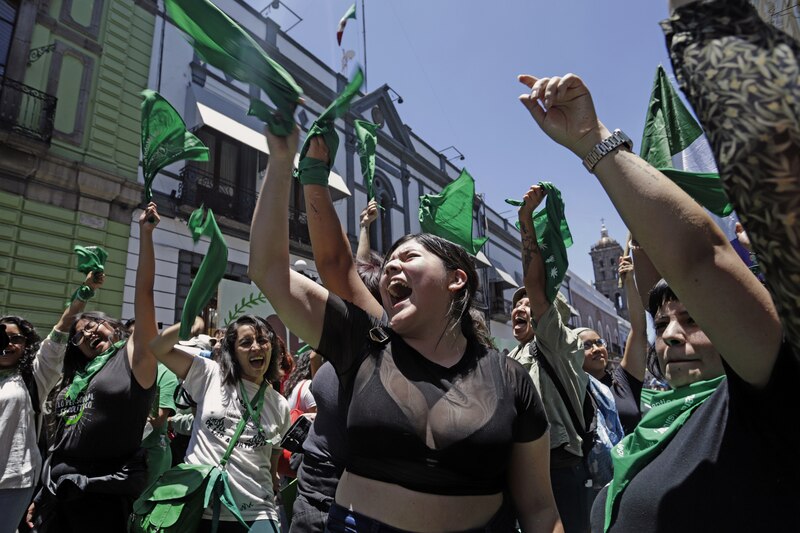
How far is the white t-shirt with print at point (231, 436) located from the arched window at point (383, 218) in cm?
1301

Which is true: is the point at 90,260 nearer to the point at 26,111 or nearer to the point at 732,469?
the point at 732,469

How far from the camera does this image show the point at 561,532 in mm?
1479

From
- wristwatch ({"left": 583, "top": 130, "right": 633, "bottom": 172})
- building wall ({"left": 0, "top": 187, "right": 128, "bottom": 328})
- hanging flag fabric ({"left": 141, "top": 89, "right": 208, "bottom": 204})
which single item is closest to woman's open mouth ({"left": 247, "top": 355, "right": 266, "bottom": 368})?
hanging flag fabric ({"left": 141, "top": 89, "right": 208, "bottom": 204})

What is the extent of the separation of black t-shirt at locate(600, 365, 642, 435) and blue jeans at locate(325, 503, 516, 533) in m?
2.32

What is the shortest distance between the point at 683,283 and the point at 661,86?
1.60 metres

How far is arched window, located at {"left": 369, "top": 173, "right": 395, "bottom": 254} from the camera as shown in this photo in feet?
52.7

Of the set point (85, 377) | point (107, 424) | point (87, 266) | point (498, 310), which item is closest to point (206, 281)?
point (107, 424)

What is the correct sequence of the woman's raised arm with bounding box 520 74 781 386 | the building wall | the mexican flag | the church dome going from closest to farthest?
the woman's raised arm with bounding box 520 74 781 386 → the mexican flag → the building wall → the church dome

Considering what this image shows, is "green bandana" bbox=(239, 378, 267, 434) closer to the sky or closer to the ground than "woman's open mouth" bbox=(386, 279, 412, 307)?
closer to the ground

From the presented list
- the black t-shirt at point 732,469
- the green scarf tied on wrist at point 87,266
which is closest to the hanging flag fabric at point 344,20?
the black t-shirt at point 732,469

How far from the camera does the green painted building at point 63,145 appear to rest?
26.0 feet

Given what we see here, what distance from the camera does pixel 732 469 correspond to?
3.34ft

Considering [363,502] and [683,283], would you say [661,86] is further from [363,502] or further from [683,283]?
[363,502]

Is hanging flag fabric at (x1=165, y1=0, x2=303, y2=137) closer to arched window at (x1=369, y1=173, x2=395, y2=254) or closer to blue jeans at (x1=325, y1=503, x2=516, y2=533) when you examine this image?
blue jeans at (x1=325, y1=503, x2=516, y2=533)
